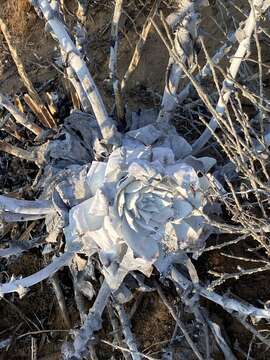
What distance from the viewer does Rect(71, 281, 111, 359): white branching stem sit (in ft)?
5.52

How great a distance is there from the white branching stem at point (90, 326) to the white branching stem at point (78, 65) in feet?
1.48

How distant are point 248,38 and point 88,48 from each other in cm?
92

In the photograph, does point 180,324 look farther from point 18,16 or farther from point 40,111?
point 18,16

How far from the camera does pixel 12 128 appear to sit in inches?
80.4

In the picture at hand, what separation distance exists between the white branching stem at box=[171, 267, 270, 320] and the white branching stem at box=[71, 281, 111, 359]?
0.21 metres

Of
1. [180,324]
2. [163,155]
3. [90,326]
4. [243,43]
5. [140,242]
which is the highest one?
[243,43]

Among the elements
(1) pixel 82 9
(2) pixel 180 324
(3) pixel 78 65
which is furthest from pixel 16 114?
(2) pixel 180 324

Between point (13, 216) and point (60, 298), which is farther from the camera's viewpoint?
point (60, 298)

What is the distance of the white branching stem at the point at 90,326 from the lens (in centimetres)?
168

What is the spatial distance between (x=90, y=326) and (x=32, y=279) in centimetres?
22

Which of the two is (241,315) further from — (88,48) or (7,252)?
(88,48)

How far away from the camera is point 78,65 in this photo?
1.66 m

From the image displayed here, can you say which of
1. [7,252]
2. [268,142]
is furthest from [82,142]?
[268,142]

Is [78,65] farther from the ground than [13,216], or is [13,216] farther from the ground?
[78,65]
